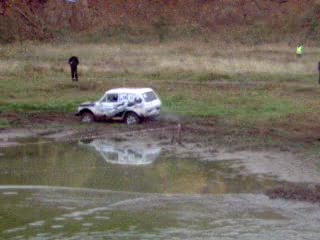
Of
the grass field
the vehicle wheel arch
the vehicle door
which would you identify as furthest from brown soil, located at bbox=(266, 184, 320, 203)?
the vehicle door

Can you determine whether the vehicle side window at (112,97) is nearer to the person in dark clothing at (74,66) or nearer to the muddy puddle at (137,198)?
the muddy puddle at (137,198)

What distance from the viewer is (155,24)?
3019 inches

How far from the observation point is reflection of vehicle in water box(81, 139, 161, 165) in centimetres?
2441

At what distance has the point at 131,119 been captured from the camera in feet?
100.0

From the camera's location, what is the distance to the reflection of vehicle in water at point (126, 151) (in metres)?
24.4

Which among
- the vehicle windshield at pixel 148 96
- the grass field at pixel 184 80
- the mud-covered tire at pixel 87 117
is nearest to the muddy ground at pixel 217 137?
the mud-covered tire at pixel 87 117

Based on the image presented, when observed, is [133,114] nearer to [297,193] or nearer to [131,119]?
[131,119]

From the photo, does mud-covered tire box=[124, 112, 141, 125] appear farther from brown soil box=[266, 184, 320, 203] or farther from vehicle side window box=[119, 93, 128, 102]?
brown soil box=[266, 184, 320, 203]

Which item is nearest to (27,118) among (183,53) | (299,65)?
(299,65)

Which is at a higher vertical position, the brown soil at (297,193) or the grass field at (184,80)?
the grass field at (184,80)

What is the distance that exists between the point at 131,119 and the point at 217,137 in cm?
428

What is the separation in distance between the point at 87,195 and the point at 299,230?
5.93 m

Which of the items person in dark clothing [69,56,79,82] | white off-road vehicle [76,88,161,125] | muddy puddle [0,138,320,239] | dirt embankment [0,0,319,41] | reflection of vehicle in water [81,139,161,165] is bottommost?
muddy puddle [0,138,320,239]

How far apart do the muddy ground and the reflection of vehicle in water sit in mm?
733
